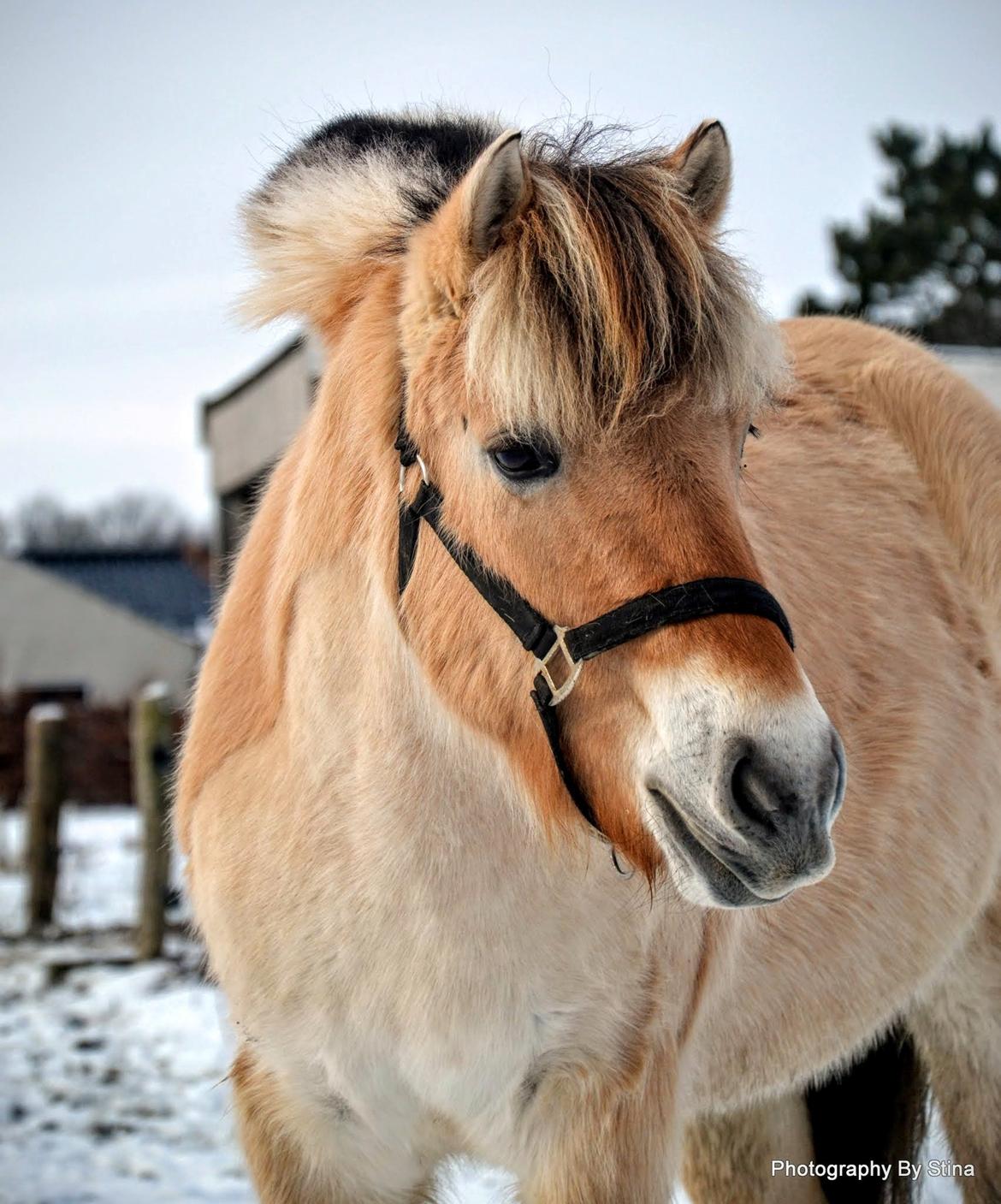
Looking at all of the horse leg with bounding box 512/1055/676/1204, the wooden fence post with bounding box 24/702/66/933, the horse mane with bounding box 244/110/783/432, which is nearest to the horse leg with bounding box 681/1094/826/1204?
the horse leg with bounding box 512/1055/676/1204

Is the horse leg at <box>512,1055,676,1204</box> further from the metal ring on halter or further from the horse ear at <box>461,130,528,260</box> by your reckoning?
the horse ear at <box>461,130,528,260</box>

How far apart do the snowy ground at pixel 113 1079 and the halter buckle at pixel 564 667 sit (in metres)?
1.27

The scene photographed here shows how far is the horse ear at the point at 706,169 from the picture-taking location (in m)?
2.06

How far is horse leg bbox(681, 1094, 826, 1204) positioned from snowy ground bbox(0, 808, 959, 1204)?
2.18ft

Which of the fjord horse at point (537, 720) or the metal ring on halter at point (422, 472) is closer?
the fjord horse at point (537, 720)

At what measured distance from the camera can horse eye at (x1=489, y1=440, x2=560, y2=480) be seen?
1.81 meters

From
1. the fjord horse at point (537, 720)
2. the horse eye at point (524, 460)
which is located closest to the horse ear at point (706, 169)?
the fjord horse at point (537, 720)

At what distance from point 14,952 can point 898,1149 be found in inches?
223

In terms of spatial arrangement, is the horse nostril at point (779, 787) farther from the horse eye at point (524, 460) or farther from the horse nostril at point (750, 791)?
the horse eye at point (524, 460)

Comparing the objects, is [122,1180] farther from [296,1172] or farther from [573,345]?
[573,345]

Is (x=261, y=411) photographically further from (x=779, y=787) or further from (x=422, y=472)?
(x=779, y=787)

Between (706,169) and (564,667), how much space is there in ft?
3.41

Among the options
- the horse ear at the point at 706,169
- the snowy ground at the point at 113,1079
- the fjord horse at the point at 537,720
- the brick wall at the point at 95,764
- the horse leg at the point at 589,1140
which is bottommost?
the brick wall at the point at 95,764

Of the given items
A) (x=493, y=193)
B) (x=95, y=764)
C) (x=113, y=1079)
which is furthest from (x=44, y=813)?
(x=95, y=764)
